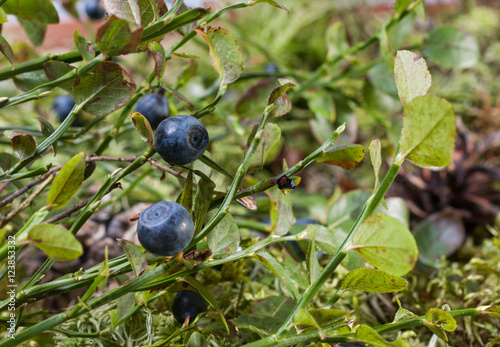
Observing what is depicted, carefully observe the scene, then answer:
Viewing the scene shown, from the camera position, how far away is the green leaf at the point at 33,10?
49 cm

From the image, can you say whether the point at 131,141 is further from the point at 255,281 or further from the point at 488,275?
the point at 488,275

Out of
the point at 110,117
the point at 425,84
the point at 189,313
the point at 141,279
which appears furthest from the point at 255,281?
the point at 110,117

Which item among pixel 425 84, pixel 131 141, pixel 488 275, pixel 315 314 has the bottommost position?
pixel 488 275

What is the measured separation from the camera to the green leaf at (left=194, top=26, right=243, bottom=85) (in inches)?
17.4

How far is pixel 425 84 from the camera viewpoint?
383 mm

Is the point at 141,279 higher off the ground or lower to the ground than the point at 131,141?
higher

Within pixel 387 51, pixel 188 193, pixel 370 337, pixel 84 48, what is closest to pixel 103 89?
pixel 84 48

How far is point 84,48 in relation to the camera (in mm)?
436

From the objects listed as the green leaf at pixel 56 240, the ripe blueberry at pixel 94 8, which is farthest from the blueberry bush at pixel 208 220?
the ripe blueberry at pixel 94 8

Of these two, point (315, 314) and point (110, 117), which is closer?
point (315, 314)

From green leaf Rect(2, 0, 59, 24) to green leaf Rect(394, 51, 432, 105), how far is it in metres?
0.43

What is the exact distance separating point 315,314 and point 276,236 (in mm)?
97

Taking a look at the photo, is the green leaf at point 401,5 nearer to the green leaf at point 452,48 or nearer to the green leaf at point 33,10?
the green leaf at point 452,48

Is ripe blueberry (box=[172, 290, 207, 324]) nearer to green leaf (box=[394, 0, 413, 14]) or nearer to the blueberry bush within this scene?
the blueberry bush
